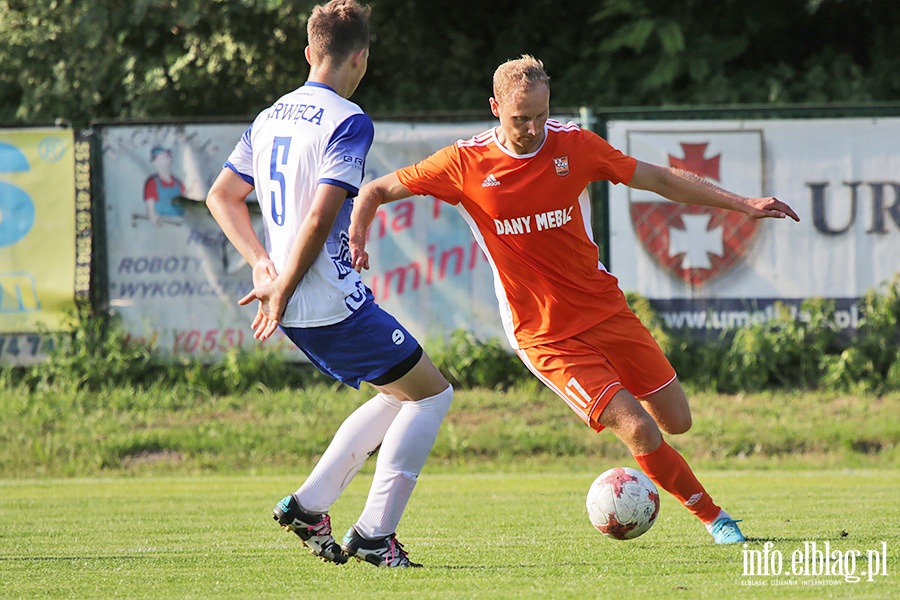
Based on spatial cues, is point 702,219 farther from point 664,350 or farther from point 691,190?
point 691,190

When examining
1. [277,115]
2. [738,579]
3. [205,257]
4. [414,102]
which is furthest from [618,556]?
[414,102]

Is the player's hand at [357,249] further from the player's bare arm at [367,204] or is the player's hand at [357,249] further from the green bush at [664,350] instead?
the green bush at [664,350]

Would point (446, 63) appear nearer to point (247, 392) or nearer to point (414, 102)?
point (414, 102)

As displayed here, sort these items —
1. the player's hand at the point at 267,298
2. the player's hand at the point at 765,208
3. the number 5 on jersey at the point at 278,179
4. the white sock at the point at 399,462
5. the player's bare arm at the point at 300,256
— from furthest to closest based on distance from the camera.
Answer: the player's hand at the point at 765,208
the white sock at the point at 399,462
the number 5 on jersey at the point at 278,179
the player's hand at the point at 267,298
the player's bare arm at the point at 300,256

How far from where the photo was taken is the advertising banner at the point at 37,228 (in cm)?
1179

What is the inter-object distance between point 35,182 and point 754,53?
890 cm

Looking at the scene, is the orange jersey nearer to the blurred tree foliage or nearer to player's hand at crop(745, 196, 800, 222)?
player's hand at crop(745, 196, 800, 222)

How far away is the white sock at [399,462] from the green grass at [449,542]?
214mm

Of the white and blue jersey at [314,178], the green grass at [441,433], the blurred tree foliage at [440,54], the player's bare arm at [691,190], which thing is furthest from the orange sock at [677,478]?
the blurred tree foliage at [440,54]

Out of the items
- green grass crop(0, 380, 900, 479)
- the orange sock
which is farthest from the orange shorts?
green grass crop(0, 380, 900, 479)

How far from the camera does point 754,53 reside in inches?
606

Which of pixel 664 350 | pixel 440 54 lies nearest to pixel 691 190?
pixel 664 350

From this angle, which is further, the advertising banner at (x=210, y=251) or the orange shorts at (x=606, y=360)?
the advertising banner at (x=210, y=251)

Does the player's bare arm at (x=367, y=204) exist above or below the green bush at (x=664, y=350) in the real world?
above
